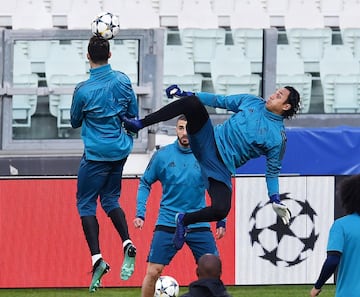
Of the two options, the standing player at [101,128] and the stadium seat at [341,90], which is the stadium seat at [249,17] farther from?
the standing player at [101,128]

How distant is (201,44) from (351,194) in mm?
10533

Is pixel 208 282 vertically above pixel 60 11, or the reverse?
pixel 60 11

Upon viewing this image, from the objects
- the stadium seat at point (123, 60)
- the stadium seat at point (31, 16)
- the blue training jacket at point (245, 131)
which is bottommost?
the blue training jacket at point (245, 131)

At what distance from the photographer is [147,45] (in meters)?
17.4

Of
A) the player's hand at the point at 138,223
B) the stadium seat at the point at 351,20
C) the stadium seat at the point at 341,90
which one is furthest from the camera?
the stadium seat at the point at 351,20

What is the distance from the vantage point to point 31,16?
63.6ft

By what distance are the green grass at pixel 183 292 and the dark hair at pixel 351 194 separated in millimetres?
5616

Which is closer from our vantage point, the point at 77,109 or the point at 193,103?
the point at 193,103

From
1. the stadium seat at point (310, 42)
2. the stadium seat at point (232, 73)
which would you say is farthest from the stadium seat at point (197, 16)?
the stadium seat at point (310, 42)

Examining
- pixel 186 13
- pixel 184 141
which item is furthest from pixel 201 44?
pixel 184 141

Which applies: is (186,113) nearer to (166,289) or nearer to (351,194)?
(351,194)

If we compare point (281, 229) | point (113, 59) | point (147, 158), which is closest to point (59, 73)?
point (113, 59)

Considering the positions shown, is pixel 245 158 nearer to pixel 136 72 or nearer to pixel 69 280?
pixel 69 280

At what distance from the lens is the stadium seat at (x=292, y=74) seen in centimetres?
1872
